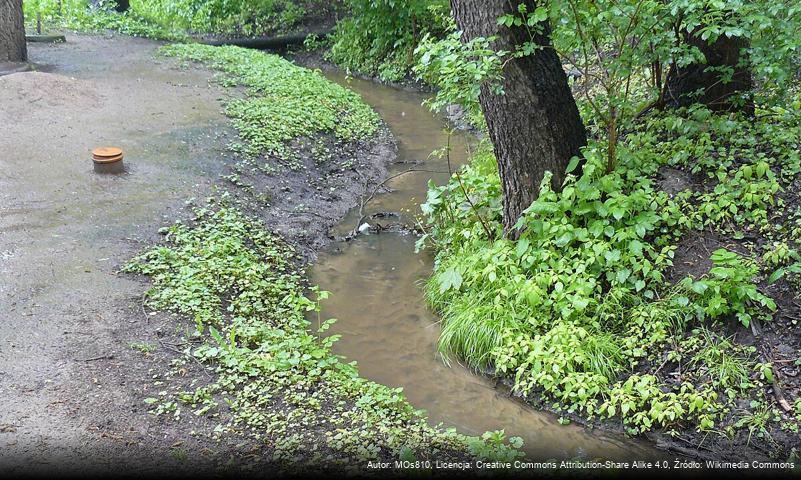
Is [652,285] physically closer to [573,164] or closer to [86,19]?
[573,164]

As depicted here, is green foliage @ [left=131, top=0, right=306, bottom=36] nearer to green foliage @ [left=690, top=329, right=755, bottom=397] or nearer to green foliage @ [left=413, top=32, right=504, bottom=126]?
green foliage @ [left=413, top=32, right=504, bottom=126]

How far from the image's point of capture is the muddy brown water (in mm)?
4547

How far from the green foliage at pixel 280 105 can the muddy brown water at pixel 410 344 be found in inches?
70.2

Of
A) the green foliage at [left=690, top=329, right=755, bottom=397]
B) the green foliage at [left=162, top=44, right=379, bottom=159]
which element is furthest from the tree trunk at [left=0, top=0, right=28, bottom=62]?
the green foliage at [left=690, top=329, right=755, bottom=397]

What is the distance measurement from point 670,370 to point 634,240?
104 cm

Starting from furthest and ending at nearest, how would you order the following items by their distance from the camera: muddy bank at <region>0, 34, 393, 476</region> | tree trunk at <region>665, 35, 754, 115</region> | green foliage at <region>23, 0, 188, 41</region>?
green foliage at <region>23, 0, 188, 41</region> → tree trunk at <region>665, 35, 754, 115</region> → muddy bank at <region>0, 34, 393, 476</region>

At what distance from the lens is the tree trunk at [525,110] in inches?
211

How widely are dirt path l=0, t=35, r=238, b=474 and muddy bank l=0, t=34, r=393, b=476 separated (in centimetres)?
1

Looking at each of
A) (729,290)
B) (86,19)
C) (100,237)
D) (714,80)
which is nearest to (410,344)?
(729,290)

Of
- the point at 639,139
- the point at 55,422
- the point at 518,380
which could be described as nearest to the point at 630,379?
the point at 518,380

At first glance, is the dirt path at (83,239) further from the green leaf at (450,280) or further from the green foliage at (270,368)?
the green leaf at (450,280)

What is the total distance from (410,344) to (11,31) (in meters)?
9.63

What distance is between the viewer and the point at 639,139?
629 centimetres

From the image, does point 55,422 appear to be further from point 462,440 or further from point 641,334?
point 641,334
